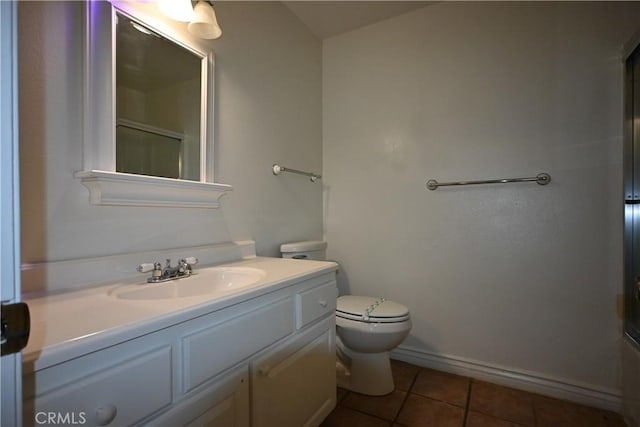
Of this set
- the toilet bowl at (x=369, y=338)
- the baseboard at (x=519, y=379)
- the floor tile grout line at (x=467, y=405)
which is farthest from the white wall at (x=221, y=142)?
the floor tile grout line at (x=467, y=405)

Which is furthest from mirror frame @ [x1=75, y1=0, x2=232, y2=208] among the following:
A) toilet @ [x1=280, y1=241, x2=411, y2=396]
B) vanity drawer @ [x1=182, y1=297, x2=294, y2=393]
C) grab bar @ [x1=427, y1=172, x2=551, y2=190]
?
grab bar @ [x1=427, y1=172, x2=551, y2=190]

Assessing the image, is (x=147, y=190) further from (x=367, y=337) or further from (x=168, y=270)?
(x=367, y=337)

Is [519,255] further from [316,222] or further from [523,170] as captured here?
[316,222]

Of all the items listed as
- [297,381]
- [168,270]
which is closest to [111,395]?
[168,270]

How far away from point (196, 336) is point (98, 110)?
78 centimetres

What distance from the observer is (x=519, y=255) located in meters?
1.62

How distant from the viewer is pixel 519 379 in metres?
1.61

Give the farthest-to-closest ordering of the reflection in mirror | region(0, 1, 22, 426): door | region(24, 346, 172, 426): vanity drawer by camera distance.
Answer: the reflection in mirror, region(24, 346, 172, 426): vanity drawer, region(0, 1, 22, 426): door

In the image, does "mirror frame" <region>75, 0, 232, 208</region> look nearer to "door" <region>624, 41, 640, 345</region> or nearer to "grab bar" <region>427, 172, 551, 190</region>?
"grab bar" <region>427, 172, 551, 190</region>

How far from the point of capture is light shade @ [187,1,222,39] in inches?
45.2

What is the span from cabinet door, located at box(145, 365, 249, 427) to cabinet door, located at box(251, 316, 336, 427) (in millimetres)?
38

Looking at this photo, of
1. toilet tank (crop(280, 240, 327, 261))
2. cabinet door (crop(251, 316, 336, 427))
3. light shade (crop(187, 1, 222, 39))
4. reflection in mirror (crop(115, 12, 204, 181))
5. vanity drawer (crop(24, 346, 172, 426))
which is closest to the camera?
vanity drawer (crop(24, 346, 172, 426))

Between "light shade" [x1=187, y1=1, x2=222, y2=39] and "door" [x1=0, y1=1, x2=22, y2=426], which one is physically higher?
"light shade" [x1=187, y1=1, x2=222, y2=39]

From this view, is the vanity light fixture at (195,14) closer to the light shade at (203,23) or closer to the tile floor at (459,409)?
the light shade at (203,23)
